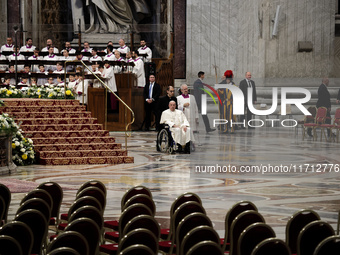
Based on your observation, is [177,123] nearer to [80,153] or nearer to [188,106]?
[188,106]

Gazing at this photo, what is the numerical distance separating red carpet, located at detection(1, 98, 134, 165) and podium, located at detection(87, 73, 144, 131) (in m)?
2.78

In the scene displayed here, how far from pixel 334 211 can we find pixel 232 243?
3.86 m

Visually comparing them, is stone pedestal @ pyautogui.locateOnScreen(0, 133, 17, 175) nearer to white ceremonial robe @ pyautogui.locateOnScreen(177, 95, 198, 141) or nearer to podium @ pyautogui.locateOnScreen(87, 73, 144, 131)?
white ceremonial robe @ pyautogui.locateOnScreen(177, 95, 198, 141)

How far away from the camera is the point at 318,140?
13.1 metres

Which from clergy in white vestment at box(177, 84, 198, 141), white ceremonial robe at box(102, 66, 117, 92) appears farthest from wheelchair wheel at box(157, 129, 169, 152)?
white ceremonial robe at box(102, 66, 117, 92)

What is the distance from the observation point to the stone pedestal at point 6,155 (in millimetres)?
12352

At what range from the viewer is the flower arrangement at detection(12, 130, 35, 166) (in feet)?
43.9

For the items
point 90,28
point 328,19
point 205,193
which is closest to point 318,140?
point 205,193

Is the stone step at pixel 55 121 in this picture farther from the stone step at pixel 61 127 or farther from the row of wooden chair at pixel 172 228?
the row of wooden chair at pixel 172 228

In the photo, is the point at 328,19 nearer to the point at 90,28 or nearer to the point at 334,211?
the point at 334,211

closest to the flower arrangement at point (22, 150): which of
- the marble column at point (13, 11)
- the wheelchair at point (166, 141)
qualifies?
the wheelchair at point (166, 141)

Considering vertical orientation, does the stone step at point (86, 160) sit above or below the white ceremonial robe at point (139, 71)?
below

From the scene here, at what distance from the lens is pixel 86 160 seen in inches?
555

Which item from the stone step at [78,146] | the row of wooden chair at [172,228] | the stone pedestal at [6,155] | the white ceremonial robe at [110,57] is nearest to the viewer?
the row of wooden chair at [172,228]
